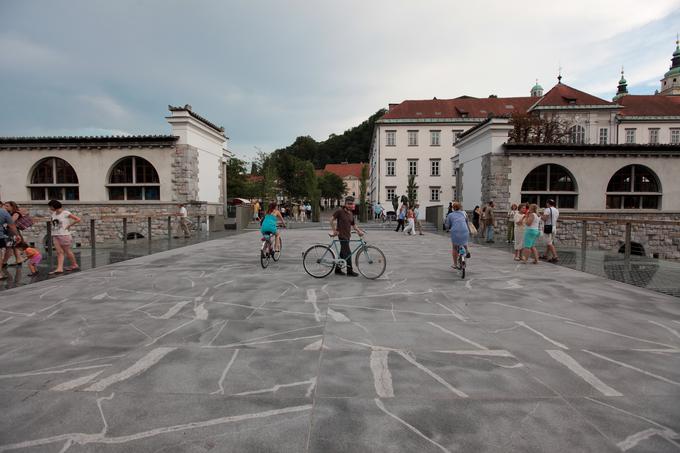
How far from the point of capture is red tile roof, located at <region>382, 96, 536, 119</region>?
52406 millimetres

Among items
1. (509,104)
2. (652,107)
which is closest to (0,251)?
(509,104)

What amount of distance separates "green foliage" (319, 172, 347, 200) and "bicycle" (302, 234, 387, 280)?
8241 cm

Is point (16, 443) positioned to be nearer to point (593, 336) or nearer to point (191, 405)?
point (191, 405)

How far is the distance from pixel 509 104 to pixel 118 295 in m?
59.1

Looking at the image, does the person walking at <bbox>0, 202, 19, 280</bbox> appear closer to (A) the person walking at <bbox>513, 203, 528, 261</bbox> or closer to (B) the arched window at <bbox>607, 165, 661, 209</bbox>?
(A) the person walking at <bbox>513, 203, 528, 261</bbox>

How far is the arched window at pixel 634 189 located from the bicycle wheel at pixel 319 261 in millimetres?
21263

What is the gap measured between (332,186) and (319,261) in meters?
85.2

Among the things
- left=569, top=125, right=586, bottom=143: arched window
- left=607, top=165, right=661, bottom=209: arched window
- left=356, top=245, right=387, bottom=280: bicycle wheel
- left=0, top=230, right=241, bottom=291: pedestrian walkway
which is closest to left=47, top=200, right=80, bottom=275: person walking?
left=0, top=230, right=241, bottom=291: pedestrian walkway

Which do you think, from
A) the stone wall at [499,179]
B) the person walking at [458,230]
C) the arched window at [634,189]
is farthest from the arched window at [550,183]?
the person walking at [458,230]

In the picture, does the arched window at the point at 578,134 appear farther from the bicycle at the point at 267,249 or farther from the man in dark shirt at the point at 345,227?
the man in dark shirt at the point at 345,227

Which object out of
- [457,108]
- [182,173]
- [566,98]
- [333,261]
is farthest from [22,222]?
[566,98]

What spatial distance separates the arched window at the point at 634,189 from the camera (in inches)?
894

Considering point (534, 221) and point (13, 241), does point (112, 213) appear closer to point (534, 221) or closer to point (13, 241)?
point (13, 241)

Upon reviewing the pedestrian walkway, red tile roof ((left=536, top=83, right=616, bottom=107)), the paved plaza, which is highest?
red tile roof ((left=536, top=83, right=616, bottom=107))
